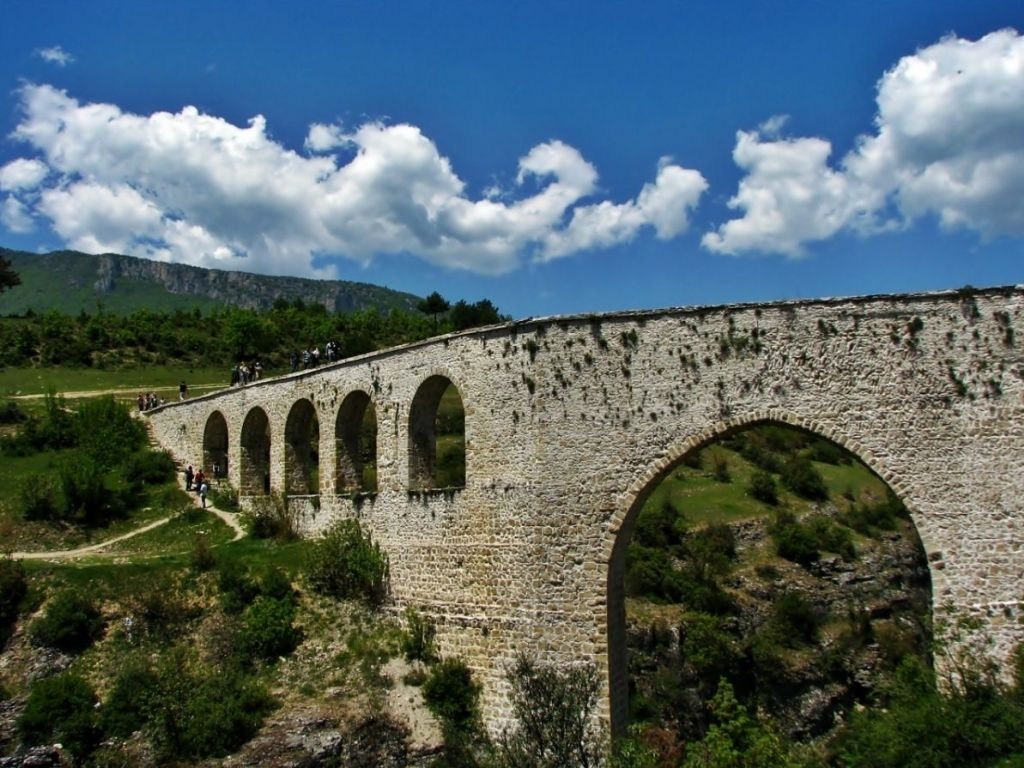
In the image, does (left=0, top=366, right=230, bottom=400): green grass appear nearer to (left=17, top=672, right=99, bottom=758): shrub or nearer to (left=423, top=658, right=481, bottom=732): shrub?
(left=17, top=672, right=99, bottom=758): shrub

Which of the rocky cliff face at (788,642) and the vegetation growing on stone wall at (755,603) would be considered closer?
the rocky cliff face at (788,642)

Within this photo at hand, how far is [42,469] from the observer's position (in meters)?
28.4

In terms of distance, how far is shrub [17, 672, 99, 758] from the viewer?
14812 mm

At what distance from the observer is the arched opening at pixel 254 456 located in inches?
Result: 1022

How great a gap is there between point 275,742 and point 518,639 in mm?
4601

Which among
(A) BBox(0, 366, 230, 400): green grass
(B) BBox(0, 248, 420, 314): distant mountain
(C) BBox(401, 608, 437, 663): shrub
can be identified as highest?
(B) BBox(0, 248, 420, 314): distant mountain

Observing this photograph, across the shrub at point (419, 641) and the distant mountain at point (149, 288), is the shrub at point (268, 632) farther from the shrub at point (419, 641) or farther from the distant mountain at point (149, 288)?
the distant mountain at point (149, 288)

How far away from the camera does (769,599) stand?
1085 inches

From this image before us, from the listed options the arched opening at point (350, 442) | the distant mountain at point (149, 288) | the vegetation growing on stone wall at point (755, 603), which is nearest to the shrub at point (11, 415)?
the arched opening at point (350, 442)

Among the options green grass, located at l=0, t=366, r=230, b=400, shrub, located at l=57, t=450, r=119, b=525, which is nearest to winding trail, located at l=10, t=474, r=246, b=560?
shrub, located at l=57, t=450, r=119, b=525

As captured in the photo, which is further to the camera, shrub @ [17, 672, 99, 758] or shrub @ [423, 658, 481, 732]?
shrub @ [423, 658, 481, 732]

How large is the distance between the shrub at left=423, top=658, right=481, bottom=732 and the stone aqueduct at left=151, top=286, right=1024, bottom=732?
0.28 metres

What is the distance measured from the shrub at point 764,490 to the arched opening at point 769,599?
0.16 ft

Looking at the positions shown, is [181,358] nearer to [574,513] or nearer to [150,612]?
[150,612]
